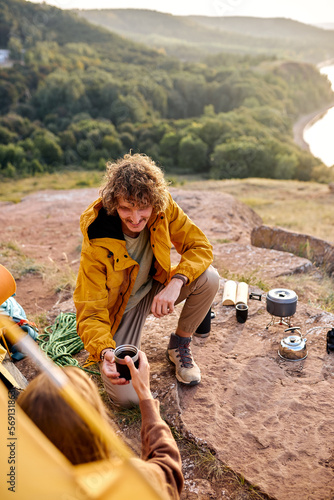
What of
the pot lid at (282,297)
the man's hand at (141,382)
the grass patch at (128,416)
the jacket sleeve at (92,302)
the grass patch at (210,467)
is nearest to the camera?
the man's hand at (141,382)

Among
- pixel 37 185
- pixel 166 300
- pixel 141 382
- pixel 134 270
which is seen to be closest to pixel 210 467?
pixel 141 382

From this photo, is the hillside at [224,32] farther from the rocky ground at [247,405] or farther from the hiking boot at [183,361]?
the hiking boot at [183,361]

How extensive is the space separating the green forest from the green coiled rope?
2453 cm

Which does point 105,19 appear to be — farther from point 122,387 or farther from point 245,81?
point 122,387

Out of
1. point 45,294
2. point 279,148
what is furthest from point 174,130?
point 45,294

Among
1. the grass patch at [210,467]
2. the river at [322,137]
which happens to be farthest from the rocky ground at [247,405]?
the river at [322,137]

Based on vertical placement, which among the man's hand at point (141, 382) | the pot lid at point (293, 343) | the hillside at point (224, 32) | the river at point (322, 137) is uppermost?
the hillside at point (224, 32)

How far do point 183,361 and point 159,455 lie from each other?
1472 mm

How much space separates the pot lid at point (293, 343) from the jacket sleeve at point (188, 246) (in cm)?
93

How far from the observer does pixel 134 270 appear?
286 centimetres

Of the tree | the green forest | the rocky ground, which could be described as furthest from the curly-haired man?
the tree

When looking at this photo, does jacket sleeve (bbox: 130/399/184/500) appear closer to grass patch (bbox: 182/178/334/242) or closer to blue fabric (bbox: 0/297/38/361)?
blue fabric (bbox: 0/297/38/361)

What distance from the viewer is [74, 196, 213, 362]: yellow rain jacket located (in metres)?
2.59

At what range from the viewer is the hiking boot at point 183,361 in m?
2.98
